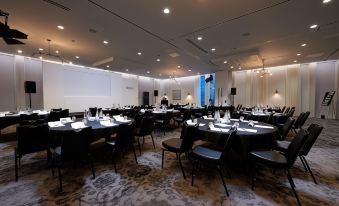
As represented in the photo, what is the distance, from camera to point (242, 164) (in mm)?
3244

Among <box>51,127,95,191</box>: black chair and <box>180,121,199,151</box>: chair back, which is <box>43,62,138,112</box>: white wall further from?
<box>180,121,199,151</box>: chair back

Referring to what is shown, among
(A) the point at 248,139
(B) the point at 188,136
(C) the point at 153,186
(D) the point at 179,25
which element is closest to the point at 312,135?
(A) the point at 248,139

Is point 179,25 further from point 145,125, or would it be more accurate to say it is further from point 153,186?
point 153,186

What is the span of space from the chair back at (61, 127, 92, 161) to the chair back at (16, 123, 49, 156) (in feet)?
2.55

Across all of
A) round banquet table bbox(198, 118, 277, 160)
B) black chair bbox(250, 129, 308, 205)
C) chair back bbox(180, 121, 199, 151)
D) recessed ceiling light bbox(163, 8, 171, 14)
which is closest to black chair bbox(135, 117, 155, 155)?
chair back bbox(180, 121, 199, 151)

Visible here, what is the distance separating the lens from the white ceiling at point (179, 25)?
141 inches

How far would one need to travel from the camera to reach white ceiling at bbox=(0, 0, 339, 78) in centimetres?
359

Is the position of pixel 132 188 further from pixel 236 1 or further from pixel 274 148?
pixel 236 1

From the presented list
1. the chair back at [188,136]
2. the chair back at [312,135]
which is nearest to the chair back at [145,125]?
the chair back at [188,136]

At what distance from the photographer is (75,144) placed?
8.09ft

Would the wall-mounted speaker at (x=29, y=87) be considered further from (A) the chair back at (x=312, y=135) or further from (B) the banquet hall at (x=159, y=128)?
(A) the chair back at (x=312, y=135)

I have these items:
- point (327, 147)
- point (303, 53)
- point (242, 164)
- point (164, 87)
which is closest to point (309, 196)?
point (242, 164)

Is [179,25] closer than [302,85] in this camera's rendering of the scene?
Yes

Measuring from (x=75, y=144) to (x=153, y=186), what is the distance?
1.42 meters
